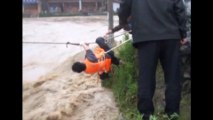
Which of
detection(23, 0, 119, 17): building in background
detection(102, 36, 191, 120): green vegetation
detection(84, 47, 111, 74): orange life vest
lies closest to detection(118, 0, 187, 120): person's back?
detection(102, 36, 191, 120): green vegetation

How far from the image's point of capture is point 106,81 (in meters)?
6.01

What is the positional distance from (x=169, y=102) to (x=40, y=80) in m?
4.14

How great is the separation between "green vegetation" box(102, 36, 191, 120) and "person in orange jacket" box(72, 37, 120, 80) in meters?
0.35

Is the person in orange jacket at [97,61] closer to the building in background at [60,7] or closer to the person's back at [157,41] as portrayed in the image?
the person's back at [157,41]

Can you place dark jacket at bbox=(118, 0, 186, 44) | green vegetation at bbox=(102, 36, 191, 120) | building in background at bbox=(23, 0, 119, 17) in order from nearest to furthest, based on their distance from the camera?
dark jacket at bbox=(118, 0, 186, 44) < green vegetation at bbox=(102, 36, 191, 120) < building in background at bbox=(23, 0, 119, 17)

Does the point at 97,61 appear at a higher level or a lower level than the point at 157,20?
lower

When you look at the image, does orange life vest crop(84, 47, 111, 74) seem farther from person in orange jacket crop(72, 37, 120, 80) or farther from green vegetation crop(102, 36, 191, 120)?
green vegetation crop(102, 36, 191, 120)

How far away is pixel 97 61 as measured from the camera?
15.3ft

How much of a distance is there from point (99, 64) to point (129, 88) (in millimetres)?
726

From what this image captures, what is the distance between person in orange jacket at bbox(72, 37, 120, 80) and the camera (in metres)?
4.48

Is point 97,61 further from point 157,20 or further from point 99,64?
point 157,20

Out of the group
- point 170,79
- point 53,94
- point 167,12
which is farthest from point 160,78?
point 53,94

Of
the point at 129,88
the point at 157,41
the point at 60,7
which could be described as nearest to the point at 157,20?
the point at 157,41
